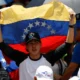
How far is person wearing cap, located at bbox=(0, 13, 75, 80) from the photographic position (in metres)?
4.94

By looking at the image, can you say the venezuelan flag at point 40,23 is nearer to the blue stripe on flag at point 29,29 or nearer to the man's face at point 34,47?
the blue stripe on flag at point 29,29

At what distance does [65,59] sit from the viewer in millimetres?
5711

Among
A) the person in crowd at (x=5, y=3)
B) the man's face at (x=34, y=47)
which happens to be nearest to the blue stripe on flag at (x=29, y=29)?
the man's face at (x=34, y=47)

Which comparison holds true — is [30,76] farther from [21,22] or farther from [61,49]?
[21,22]

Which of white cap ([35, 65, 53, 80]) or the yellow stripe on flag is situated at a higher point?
the yellow stripe on flag

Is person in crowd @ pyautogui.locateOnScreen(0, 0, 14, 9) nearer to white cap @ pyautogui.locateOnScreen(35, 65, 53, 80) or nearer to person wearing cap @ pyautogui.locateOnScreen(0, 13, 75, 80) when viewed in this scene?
person wearing cap @ pyautogui.locateOnScreen(0, 13, 75, 80)

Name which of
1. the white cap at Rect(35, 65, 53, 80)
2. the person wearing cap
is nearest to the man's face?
the person wearing cap

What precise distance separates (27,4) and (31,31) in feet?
1.52

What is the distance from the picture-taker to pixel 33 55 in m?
4.95

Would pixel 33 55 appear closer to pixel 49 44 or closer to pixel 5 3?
pixel 49 44

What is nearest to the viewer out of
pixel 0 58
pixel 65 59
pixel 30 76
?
pixel 30 76

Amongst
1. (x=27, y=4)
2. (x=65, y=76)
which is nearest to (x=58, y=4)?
(x=27, y=4)

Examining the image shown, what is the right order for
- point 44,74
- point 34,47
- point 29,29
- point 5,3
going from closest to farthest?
point 44,74, point 34,47, point 29,29, point 5,3

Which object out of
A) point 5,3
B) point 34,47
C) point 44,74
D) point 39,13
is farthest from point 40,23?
point 44,74
